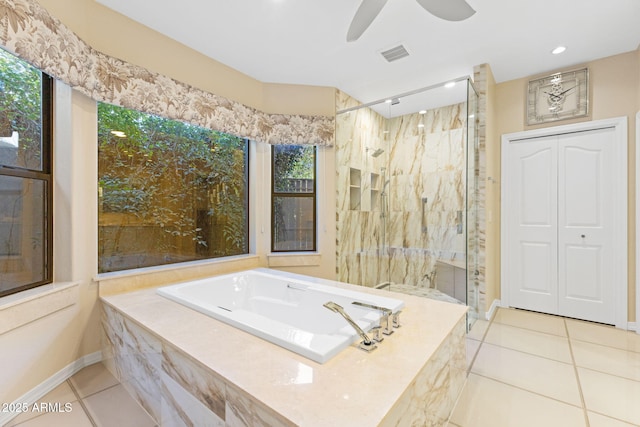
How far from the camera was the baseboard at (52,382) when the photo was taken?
156 centimetres

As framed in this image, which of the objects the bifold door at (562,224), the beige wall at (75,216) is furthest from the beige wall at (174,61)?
the bifold door at (562,224)

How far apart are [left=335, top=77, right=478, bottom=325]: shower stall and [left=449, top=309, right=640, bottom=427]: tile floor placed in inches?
23.2

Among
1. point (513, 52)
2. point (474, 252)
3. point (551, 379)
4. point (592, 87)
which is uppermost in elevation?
point (513, 52)

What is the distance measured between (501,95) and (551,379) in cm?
298

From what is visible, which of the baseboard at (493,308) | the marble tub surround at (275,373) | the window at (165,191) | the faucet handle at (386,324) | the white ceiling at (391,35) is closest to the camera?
the marble tub surround at (275,373)

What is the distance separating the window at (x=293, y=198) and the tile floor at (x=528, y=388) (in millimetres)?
2003

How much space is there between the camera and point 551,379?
1.94 meters

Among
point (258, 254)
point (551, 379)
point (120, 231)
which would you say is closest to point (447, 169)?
point (551, 379)

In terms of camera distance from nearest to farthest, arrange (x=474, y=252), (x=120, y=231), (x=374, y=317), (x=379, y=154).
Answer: (x=374, y=317), (x=120, y=231), (x=474, y=252), (x=379, y=154)

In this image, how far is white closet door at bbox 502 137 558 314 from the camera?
3.13 m

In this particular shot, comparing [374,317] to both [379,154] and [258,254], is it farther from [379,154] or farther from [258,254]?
[379,154]

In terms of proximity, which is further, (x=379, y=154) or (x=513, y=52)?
(x=379, y=154)

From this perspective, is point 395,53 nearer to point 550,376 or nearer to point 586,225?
point 586,225

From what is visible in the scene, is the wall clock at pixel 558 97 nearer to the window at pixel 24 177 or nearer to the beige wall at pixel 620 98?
the beige wall at pixel 620 98
